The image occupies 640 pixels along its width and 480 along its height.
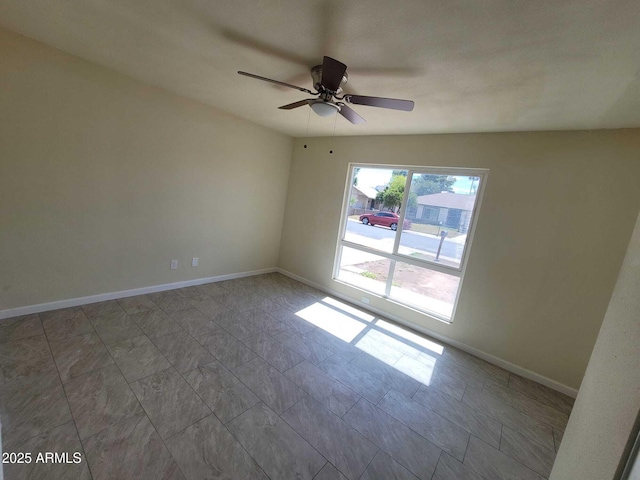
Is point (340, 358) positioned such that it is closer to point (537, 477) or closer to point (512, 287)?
point (537, 477)

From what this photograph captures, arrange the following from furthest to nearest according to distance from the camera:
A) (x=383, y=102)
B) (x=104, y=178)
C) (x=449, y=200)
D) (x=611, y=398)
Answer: (x=449, y=200), (x=104, y=178), (x=383, y=102), (x=611, y=398)

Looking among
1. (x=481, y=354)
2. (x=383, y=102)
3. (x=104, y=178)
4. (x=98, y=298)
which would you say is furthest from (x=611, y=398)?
(x=98, y=298)

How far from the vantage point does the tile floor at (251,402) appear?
152cm

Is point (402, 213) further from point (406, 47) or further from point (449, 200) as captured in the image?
point (406, 47)

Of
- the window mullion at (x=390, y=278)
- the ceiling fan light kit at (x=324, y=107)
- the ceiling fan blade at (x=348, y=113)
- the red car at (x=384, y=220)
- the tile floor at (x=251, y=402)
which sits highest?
the ceiling fan blade at (x=348, y=113)

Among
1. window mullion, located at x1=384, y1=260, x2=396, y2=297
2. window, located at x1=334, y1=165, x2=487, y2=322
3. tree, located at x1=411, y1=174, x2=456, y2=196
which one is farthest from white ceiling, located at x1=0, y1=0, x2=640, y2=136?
window mullion, located at x1=384, y1=260, x2=396, y2=297

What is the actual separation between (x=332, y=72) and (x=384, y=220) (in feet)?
7.94

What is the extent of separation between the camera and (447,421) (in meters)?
2.01

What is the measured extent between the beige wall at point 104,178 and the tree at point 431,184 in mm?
2431

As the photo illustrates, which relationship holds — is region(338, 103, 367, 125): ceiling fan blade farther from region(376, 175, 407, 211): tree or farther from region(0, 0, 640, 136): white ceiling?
region(376, 175, 407, 211): tree

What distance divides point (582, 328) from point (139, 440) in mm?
3647

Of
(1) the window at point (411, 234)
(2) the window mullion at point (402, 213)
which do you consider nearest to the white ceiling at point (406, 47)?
(1) the window at point (411, 234)

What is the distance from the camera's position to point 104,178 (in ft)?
9.25

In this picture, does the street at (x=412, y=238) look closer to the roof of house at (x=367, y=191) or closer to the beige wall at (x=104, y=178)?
the roof of house at (x=367, y=191)
